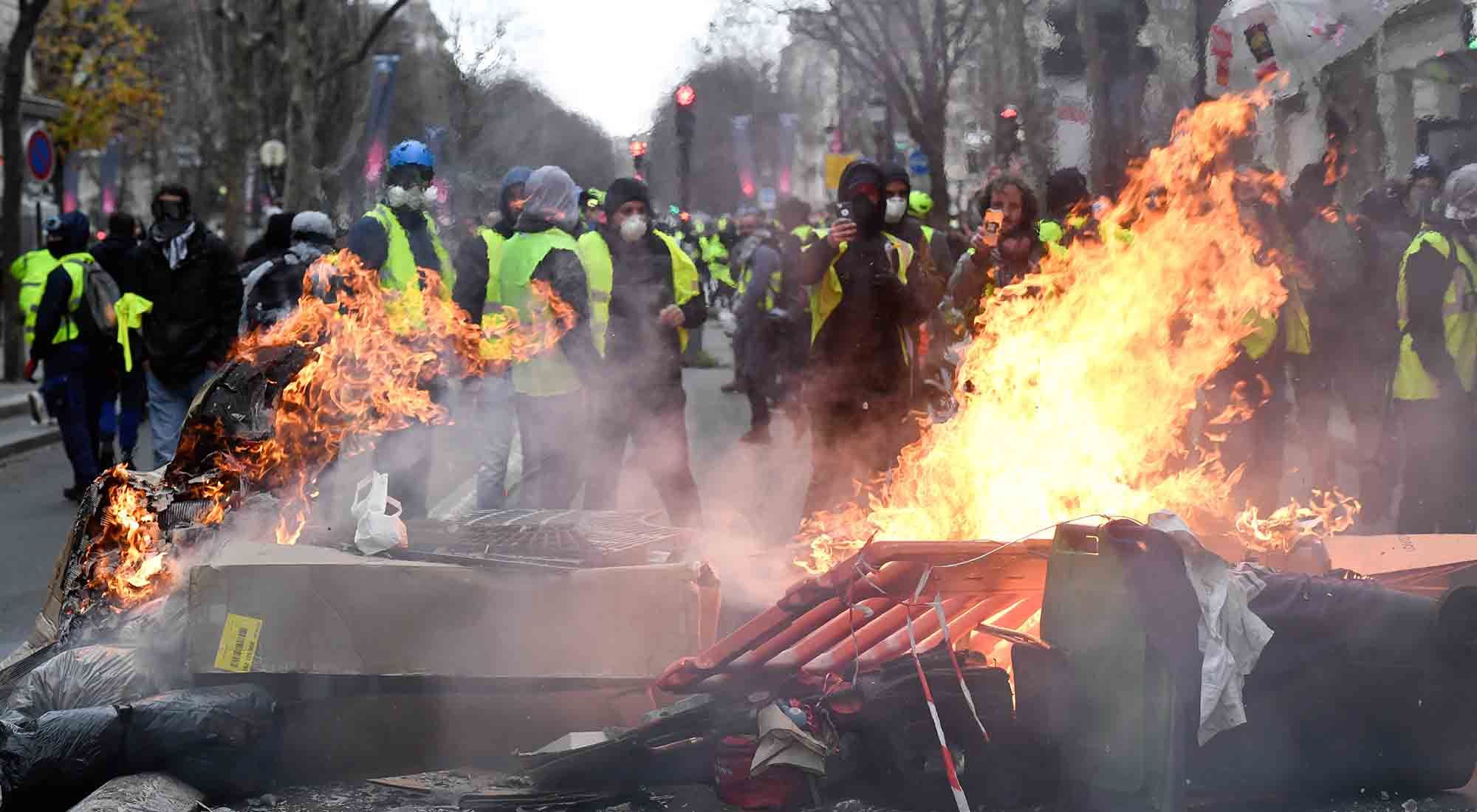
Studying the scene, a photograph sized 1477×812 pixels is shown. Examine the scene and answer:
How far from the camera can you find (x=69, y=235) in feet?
38.0

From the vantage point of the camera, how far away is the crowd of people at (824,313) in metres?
7.73

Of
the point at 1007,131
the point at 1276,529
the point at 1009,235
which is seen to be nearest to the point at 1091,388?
the point at 1276,529

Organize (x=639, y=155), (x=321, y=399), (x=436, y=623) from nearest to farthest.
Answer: (x=436, y=623), (x=321, y=399), (x=639, y=155)

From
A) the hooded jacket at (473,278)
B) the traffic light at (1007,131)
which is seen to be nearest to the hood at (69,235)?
the hooded jacket at (473,278)

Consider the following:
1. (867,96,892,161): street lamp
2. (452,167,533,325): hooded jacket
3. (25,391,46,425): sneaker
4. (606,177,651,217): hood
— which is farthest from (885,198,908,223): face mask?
(867,96,892,161): street lamp

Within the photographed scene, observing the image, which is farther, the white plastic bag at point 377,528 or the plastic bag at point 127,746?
the white plastic bag at point 377,528

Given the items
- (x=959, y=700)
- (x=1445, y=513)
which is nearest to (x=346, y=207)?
(x=1445, y=513)

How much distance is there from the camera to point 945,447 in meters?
5.86

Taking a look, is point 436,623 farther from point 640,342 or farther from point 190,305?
point 190,305

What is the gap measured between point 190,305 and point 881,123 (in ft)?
104

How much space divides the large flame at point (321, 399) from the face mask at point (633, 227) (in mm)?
747

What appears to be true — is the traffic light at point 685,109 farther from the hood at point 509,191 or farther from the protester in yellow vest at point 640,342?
the protester in yellow vest at point 640,342

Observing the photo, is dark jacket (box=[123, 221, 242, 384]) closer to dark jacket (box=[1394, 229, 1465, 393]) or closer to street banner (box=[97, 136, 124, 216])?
dark jacket (box=[1394, 229, 1465, 393])

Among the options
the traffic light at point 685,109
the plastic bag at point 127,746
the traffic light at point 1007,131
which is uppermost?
the traffic light at point 685,109
